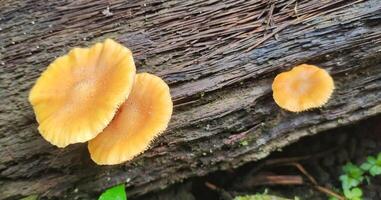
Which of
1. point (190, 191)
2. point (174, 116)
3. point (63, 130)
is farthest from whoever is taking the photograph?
point (190, 191)

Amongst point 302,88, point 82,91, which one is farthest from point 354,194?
point 82,91

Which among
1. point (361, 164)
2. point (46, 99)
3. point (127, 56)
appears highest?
point (127, 56)

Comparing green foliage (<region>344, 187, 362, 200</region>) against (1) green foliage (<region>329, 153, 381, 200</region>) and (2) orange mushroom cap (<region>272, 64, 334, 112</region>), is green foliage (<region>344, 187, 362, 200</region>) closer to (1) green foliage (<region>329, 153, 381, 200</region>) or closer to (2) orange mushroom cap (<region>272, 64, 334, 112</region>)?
(1) green foliage (<region>329, 153, 381, 200</region>)

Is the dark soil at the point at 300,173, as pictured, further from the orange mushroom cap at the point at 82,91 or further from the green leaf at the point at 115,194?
the orange mushroom cap at the point at 82,91

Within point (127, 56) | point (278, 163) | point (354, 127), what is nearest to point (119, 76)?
point (127, 56)

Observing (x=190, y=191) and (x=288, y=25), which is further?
(x=190, y=191)

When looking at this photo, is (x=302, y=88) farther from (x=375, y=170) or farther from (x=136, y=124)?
(x=136, y=124)

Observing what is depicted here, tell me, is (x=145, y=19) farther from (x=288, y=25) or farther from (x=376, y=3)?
(x=376, y=3)
